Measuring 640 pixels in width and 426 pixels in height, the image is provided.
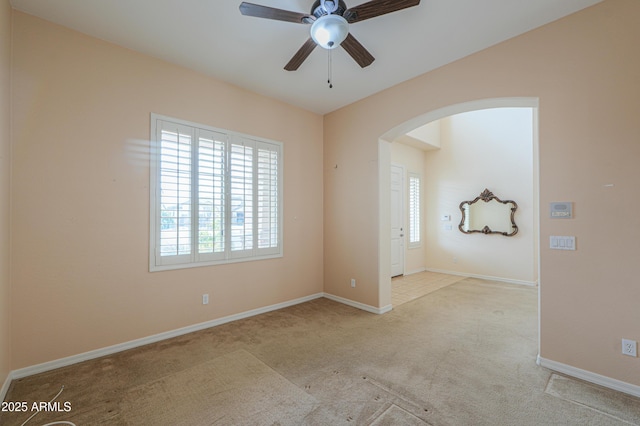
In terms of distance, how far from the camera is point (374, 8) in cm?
196

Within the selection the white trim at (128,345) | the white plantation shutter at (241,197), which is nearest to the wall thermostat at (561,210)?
the white plantation shutter at (241,197)

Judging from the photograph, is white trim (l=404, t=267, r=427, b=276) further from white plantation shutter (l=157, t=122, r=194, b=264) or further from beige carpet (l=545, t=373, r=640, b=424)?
white plantation shutter (l=157, t=122, r=194, b=264)

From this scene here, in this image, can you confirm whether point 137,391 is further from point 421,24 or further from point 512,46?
point 512,46

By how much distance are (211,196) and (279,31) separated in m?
2.03

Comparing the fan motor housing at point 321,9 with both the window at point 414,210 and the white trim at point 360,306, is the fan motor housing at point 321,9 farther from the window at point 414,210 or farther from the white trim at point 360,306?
the window at point 414,210

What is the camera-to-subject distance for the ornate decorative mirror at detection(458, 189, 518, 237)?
581cm

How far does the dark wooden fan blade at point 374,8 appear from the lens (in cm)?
189

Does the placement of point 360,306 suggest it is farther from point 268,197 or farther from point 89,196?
point 89,196

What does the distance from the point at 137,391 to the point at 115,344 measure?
2.99ft

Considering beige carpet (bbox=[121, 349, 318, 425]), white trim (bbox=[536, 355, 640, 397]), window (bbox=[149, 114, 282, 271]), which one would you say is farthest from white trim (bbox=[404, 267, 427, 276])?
beige carpet (bbox=[121, 349, 318, 425])

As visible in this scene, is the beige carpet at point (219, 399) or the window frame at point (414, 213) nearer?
the beige carpet at point (219, 399)

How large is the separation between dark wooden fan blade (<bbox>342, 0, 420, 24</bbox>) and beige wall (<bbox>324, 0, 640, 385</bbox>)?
61.4 inches

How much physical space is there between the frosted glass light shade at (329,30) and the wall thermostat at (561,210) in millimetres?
2403

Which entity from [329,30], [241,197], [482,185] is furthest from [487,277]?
[329,30]
